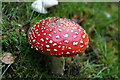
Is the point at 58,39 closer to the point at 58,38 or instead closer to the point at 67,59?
the point at 58,38

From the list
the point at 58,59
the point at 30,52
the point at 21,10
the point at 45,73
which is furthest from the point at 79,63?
the point at 21,10

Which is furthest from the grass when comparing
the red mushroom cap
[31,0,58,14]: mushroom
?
the red mushroom cap

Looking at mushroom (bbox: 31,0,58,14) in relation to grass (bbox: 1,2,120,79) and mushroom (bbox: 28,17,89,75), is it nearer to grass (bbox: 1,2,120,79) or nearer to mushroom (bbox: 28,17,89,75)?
grass (bbox: 1,2,120,79)

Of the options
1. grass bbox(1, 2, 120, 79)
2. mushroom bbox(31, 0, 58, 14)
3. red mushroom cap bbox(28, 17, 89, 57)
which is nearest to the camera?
red mushroom cap bbox(28, 17, 89, 57)

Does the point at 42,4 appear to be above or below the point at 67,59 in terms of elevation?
above

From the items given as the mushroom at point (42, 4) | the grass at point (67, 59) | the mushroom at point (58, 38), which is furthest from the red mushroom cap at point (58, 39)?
the mushroom at point (42, 4)

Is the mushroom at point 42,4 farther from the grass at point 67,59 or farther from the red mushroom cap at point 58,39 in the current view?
the red mushroom cap at point 58,39

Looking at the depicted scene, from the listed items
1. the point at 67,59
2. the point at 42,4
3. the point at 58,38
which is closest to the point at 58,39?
the point at 58,38
